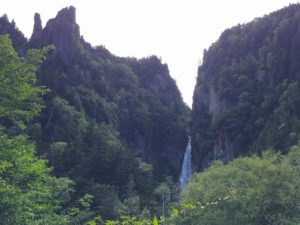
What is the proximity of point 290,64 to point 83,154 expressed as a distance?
3545 centimetres

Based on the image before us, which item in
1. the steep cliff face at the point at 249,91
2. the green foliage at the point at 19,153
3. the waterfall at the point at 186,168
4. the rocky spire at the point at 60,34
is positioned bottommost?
the green foliage at the point at 19,153

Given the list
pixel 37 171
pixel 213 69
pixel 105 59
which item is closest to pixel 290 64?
pixel 213 69

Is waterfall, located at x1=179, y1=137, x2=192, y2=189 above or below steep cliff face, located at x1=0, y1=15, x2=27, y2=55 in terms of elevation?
below

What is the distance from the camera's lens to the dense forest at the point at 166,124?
31.4 m

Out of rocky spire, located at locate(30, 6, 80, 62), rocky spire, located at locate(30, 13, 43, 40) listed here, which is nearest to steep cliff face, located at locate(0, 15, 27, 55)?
rocky spire, located at locate(30, 6, 80, 62)

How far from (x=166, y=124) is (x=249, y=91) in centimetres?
2584

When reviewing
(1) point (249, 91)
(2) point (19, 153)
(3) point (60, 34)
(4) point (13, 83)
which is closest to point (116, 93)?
(3) point (60, 34)

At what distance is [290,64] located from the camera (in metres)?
76.8

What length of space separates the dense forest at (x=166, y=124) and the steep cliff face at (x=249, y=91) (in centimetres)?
21

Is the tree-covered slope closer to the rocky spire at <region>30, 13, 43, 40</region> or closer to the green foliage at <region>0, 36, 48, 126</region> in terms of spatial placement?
the rocky spire at <region>30, 13, 43, 40</region>

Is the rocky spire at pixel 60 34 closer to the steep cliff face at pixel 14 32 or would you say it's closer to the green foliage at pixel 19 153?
the steep cliff face at pixel 14 32

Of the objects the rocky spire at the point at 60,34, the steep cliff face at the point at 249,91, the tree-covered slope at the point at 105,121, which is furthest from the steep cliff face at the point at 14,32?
the steep cliff face at the point at 249,91

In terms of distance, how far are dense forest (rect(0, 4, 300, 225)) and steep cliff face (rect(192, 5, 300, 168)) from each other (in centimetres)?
21

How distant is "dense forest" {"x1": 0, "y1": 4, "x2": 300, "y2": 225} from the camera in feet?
103
